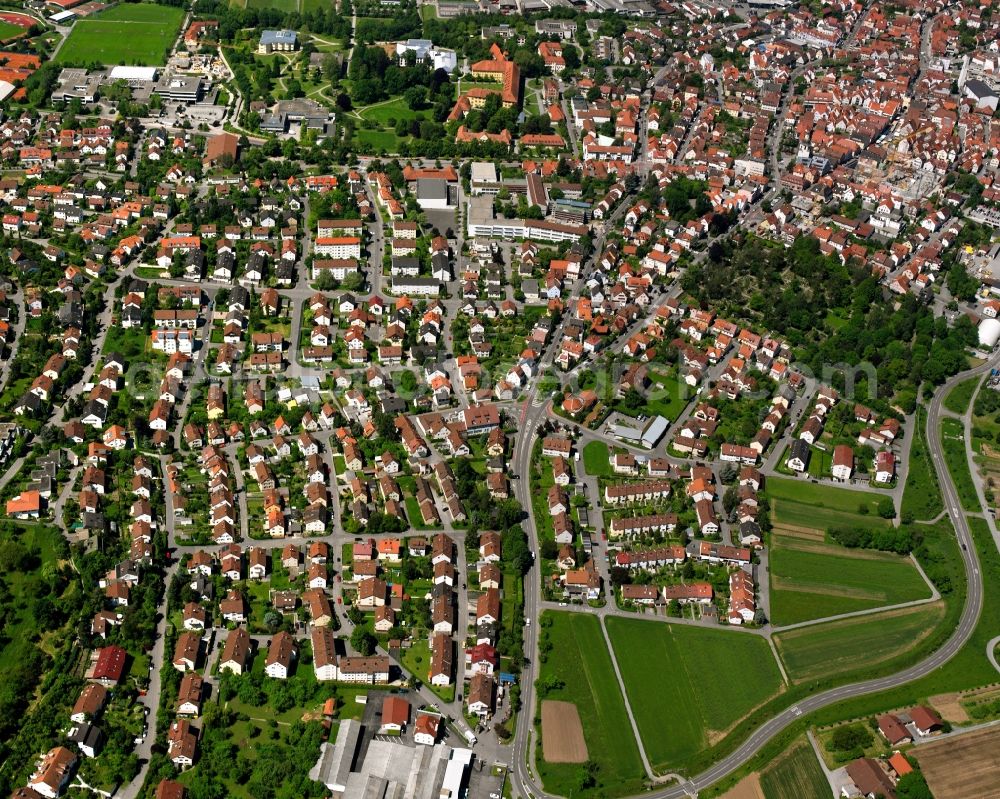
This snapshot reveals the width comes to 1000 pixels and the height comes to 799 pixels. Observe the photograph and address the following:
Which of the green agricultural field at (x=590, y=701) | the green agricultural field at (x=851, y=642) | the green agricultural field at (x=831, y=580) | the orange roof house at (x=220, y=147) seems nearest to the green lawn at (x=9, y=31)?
the orange roof house at (x=220, y=147)

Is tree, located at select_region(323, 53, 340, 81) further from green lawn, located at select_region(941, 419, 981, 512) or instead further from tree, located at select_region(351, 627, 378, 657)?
tree, located at select_region(351, 627, 378, 657)

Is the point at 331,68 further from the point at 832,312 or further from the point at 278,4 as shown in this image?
the point at 832,312

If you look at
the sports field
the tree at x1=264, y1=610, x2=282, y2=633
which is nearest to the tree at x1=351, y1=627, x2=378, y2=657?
the tree at x1=264, y1=610, x2=282, y2=633

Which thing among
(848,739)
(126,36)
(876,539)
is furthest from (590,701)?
(126,36)

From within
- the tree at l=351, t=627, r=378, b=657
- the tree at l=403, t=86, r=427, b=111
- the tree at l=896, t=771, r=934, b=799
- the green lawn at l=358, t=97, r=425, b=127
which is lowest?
the tree at l=896, t=771, r=934, b=799

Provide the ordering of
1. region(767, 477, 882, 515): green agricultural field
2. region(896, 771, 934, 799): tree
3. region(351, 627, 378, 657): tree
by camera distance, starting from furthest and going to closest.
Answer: region(767, 477, 882, 515): green agricultural field < region(351, 627, 378, 657): tree < region(896, 771, 934, 799): tree

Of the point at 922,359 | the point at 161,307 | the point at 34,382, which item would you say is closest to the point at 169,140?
the point at 161,307
